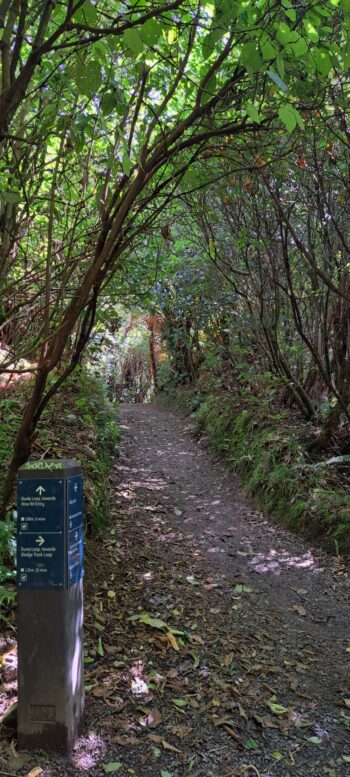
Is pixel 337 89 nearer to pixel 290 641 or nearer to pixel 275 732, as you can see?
pixel 290 641

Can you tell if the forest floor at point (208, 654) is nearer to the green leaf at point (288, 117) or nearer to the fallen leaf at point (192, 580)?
the fallen leaf at point (192, 580)

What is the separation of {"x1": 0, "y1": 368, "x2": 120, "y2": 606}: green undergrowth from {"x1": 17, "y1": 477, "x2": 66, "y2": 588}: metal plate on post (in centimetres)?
97

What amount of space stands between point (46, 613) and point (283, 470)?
5136 millimetres

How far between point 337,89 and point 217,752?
580 cm

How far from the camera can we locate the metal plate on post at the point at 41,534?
8.75ft

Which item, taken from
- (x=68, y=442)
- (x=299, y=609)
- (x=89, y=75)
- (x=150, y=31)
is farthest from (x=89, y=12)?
(x=299, y=609)

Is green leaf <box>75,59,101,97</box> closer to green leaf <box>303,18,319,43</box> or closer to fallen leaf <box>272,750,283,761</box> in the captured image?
green leaf <box>303,18,319,43</box>

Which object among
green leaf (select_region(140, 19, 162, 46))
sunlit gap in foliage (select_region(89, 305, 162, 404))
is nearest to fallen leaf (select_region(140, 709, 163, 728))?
green leaf (select_region(140, 19, 162, 46))

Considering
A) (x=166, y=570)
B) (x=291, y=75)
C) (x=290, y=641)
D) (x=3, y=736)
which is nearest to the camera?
(x=3, y=736)

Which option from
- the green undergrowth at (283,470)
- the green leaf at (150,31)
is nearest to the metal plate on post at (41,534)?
the green leaf at (150,31)

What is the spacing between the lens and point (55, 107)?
3.45m

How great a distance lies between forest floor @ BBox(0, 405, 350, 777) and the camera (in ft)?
9.29

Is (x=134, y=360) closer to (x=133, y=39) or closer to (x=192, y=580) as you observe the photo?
(x=192, y=580)

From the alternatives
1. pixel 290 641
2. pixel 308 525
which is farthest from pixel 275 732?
pixel 308 525
